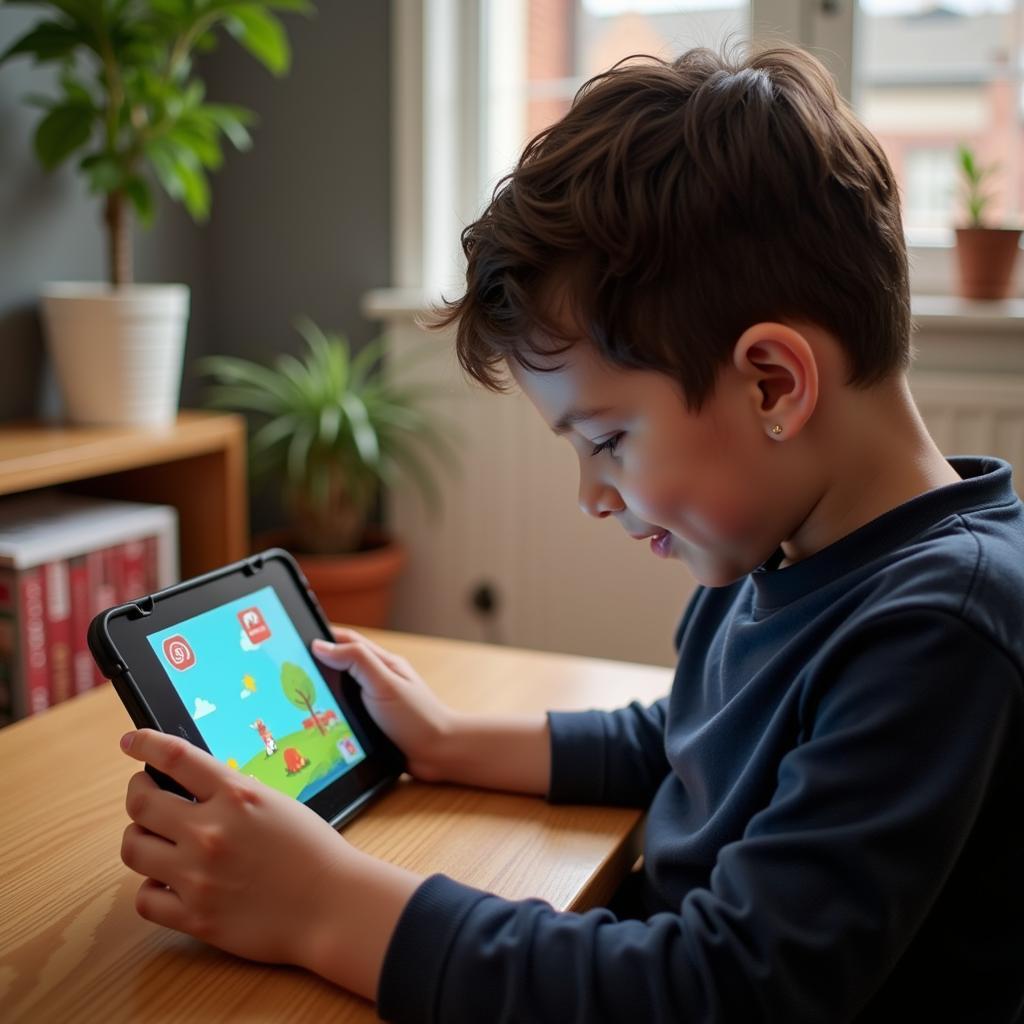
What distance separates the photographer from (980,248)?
6.18 feet

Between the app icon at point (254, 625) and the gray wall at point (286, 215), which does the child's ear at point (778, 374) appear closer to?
the app icon at point (254, 625)

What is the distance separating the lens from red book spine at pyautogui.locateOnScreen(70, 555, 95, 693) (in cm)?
159

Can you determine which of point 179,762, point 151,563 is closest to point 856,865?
point 179,762

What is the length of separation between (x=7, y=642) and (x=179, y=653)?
87 cm

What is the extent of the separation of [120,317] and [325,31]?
79 centimetres

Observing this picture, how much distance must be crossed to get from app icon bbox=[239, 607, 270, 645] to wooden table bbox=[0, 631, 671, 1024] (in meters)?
0.15

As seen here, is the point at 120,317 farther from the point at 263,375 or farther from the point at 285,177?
the point at 285,177

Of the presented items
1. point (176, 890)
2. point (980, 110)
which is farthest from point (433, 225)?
point (176, 890)

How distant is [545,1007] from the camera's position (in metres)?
0.61

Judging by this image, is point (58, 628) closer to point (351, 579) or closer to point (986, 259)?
point (351, 579)


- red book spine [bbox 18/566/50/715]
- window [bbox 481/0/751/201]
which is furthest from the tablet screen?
window [bbox 481/0/751/201]

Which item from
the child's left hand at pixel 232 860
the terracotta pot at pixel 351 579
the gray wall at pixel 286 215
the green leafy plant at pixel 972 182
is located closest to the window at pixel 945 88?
the green leafy plant at pixel 972 182

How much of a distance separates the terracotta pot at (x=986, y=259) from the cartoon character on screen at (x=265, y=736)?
Result: 4.97 ft

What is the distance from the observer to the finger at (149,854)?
0.69 metres
